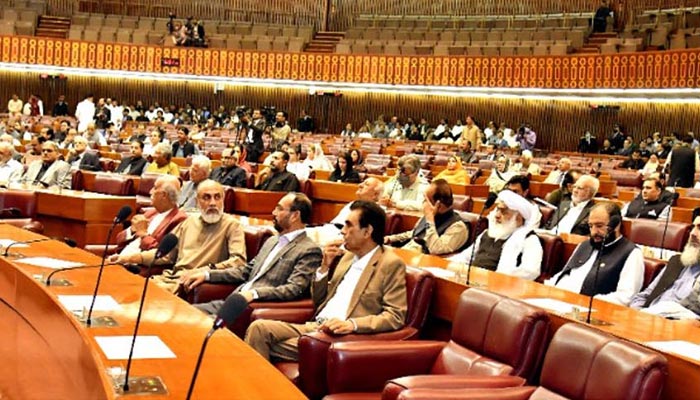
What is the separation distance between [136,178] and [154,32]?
17.3 metres

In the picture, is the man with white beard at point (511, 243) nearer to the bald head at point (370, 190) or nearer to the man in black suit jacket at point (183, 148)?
the bald head at point (370, 190)

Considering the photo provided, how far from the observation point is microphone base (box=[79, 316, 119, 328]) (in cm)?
327

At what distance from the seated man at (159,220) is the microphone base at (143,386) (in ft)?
10.2

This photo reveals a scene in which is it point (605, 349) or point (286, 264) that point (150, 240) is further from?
point (605, 349)

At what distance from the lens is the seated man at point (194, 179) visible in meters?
7.77

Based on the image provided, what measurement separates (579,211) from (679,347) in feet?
14.0

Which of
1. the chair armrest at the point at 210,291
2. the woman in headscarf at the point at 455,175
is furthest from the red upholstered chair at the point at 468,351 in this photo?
the woman in headscarf at the point at 455,175

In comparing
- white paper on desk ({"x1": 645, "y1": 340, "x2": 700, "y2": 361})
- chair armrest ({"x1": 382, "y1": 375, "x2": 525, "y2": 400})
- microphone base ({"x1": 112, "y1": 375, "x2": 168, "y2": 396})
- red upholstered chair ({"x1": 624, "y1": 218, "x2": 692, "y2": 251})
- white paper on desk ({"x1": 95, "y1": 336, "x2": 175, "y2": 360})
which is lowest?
chair armrest ({"x1": 382, "y1": 375, "x2": 525, "y2": 400})

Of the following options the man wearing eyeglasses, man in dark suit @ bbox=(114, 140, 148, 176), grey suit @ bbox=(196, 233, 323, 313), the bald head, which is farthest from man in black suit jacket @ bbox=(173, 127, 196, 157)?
grey suit @ bbox=(196, 233, 323, 313)

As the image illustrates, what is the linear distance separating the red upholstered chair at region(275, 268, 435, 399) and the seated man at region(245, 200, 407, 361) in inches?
1.9

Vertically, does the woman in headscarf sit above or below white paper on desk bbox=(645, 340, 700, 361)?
above

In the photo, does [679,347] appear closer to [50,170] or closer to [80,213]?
[80,213]

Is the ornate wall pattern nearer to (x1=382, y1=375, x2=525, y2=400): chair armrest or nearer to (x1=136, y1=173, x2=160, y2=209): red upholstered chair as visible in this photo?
(x1=136, y1=173, x2=160, y2=209): red upholstered chair

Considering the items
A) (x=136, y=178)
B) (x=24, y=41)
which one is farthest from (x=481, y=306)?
(x=24, y=41)
